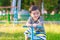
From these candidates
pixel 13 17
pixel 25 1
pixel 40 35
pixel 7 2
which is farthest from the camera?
pixel 7 2

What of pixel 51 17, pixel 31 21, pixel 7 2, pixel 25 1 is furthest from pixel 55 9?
pixel 31 21

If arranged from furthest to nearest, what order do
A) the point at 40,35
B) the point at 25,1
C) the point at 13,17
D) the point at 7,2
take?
the point at 7,2, the point at 25,1, the point at 13,17, the point at 40,35

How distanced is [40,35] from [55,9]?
30154mm

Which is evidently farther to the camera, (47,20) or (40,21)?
(47,20)

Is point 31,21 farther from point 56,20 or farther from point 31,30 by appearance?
point 56,20

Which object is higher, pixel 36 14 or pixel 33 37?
pixel 36 14

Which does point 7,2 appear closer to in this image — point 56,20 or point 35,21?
point 56,20

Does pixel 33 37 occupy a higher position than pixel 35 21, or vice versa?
pixel 35 21

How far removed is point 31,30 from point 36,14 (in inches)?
13.3

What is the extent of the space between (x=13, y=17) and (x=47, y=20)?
8.15 ft

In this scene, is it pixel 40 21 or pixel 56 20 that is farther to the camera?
pixel 56 20

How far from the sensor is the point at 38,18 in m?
5.13

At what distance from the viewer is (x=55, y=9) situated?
A: 35000mm

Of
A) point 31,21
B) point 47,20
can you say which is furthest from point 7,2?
point 31,21
